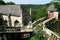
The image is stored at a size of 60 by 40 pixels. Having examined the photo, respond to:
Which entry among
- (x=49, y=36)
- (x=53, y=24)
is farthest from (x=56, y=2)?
(x=49, y=36)

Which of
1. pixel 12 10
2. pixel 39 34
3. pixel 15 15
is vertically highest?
pixel 12 10

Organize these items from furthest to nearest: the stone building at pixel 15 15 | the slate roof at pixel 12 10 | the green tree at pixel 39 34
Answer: the slate roof at pixel 12 10
the stone building at pixel 15 15
the green tree at pixel 39 34

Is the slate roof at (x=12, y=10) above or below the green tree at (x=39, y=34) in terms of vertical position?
above

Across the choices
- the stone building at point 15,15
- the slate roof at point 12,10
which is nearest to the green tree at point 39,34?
the stone building at point 15,15

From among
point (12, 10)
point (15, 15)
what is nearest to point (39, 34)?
point (15, 15)

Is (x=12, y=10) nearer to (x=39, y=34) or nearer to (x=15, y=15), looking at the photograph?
(x=15, y=15)

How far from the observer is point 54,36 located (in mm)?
24328

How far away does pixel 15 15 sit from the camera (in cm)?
3731

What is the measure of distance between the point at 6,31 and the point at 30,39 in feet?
9.49

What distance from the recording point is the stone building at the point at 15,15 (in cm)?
3691

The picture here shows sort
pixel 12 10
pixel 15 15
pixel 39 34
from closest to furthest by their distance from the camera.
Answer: pixel 39 34
pixel 15 15
pixel 12 10

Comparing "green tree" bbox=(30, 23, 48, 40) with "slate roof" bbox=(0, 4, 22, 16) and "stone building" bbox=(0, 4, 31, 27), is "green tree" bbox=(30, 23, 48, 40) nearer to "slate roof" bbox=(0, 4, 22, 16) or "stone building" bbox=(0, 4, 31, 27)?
"stone building" bbox=(0, 4, 31, 27)

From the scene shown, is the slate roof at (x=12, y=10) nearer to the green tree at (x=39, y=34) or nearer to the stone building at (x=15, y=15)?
the stone building at (x=15, y=15)

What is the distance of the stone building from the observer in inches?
1453
